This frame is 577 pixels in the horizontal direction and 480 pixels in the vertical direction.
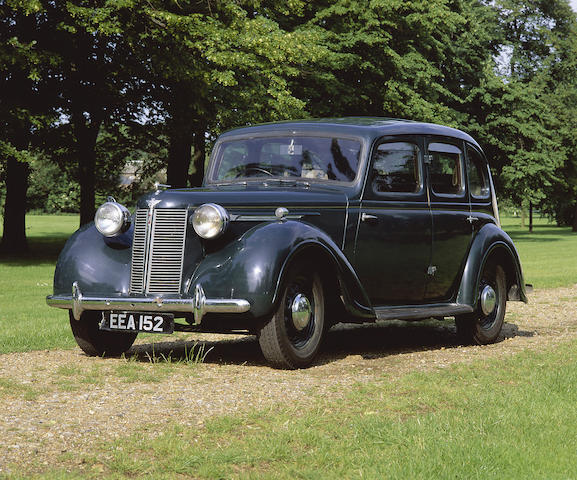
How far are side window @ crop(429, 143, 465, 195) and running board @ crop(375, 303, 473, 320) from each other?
113cm

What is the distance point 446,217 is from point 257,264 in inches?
107

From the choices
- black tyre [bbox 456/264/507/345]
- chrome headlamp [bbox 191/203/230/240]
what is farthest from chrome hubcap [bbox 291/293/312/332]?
black tyre [bbox 456/264/507/345]

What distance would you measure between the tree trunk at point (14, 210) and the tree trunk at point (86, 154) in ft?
9.40

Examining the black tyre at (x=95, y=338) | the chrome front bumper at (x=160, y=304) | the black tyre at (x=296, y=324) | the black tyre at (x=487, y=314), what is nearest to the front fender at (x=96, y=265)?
the chrome front bumper at (x=160, y=304)

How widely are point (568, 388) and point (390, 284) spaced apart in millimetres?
2232

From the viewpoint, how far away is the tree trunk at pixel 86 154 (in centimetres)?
2419

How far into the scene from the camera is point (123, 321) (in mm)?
6754

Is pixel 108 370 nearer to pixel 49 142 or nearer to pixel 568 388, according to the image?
pixel 568 388

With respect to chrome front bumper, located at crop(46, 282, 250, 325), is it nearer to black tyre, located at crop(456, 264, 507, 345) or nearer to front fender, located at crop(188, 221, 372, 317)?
front fender, located at crop(188, 221, 372, 317)

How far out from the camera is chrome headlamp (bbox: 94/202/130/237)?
7191mm

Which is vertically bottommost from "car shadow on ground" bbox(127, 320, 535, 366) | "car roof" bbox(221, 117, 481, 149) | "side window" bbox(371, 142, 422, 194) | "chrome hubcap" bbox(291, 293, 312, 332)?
"car shadow on ground" bbox(127, 320, 535, 366)

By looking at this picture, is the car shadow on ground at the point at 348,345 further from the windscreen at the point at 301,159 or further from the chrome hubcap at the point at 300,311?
the windscreen at the point at 301,159

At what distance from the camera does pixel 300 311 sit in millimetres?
6766

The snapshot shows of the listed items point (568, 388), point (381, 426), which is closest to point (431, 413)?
point (381, 426)
